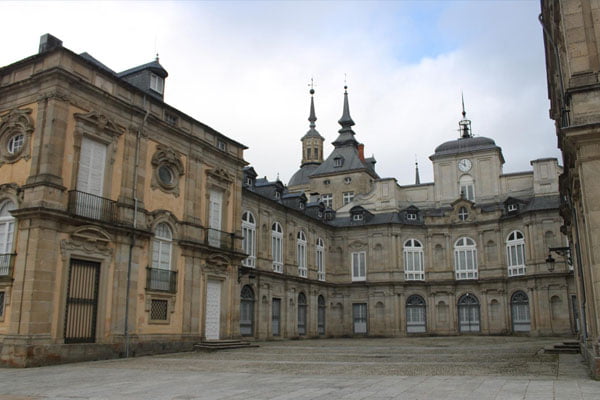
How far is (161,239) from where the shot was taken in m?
22.8

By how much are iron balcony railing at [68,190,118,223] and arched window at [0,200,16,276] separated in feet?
6.22

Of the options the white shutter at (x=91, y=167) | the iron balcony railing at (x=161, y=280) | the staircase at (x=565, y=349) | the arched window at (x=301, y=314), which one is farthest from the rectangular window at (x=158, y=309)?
the arched window at (x=301, y=314)

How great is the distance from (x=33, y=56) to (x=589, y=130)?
17.1 metres

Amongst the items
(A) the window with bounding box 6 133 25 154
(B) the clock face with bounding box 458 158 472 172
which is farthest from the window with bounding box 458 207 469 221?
(A) the window with bounding box 6 133 25 154

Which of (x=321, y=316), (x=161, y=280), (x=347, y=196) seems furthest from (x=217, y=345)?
(x=347, y=196)

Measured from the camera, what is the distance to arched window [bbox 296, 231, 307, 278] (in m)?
38.9

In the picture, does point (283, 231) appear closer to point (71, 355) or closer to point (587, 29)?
point (71, 355)

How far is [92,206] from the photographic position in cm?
1980

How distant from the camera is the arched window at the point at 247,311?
31.9 m

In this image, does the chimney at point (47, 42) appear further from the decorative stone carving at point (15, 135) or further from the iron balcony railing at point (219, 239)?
the iron balcony railing at point (219, 239)

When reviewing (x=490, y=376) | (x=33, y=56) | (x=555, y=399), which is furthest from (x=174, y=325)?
(x=555, y=399)

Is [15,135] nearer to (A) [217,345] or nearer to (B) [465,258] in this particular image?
(A) [217,345]

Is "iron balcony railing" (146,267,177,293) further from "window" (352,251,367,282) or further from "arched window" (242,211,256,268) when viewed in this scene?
"window" (352,251,367,282)

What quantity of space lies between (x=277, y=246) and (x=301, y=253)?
348 centimetres
